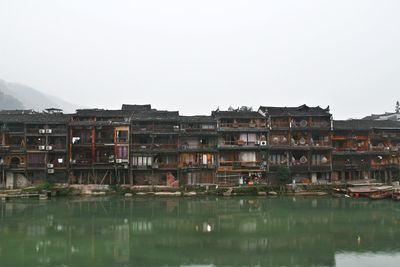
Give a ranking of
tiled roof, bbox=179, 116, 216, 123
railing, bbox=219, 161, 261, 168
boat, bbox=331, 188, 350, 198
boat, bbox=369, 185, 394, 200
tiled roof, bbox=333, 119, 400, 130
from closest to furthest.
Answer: boat, bbox=369, 185, 394, 200 → boat, bbox=331, 188, 350, 198 → railing, bbox=219, 161, 261, 168 → tiled roof, bbox=179, 116, 216, 123 → tiled roof, bbox=333, 119, 400, 130

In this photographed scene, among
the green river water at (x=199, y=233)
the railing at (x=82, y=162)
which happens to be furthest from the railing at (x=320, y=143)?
the railing at (x=82, y=162)

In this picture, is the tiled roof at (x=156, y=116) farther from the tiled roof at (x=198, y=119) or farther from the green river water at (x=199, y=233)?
the green river water at (x=199, y=233)

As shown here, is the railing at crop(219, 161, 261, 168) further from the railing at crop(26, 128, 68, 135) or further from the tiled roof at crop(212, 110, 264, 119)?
the railing at crop(26, 128, 68, 135)

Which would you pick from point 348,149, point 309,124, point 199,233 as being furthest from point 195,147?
point 199,233

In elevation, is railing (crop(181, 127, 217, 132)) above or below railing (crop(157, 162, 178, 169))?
above

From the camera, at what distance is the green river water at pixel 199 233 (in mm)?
23641

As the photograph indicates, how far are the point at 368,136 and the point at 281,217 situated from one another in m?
28.8

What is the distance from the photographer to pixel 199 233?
29.9 meters

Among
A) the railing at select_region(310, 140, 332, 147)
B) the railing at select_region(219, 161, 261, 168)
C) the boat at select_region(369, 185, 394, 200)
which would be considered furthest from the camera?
the railing at select_region(310, 140, 332, 147)

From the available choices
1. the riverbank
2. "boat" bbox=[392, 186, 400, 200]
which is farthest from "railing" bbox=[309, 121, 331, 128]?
"boat" bbox=[392, 186, 400, 200]

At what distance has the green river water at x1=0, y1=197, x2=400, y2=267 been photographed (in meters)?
23.6

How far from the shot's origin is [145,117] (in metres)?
54.1

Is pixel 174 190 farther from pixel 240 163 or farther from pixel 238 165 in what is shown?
pixel 240 163

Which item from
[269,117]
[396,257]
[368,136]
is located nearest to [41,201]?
[269,117]
